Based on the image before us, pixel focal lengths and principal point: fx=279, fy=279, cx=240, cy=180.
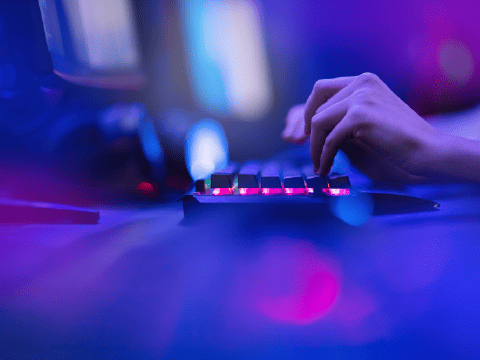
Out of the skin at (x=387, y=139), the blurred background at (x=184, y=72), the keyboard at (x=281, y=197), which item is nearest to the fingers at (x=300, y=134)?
the blurred background at (x=184, y=72)

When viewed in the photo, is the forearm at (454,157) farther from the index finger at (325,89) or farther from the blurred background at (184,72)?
the blurred background at (184,72)

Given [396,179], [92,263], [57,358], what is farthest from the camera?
[396,179]

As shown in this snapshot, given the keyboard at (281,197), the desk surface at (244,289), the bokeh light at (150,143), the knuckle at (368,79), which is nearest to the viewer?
the desk surface at (244,289)

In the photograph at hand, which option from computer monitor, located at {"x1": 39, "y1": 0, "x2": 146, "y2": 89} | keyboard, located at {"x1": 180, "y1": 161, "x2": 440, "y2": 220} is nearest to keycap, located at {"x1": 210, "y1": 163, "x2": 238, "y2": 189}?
keyboard, located at {"x1": 180, "y1": 161, "x2": 440, "y2": 220}

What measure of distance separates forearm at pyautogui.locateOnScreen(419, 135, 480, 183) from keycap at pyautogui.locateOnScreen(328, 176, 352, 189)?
0.53ft

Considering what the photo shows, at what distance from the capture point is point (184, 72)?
79cm

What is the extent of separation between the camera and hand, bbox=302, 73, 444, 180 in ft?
1.61

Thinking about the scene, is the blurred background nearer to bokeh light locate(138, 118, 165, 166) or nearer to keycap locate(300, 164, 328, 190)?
bokeh light locate(138, 118, 165, 166)

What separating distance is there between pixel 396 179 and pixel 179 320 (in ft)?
1.74

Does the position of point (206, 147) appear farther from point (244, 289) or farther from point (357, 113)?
point (244, 289)

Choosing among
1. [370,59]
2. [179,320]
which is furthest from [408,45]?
[179,320]

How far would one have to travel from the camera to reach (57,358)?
19cm

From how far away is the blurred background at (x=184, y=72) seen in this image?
0.62 metres

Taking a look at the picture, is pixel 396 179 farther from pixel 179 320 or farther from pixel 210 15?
pixel 210 15
